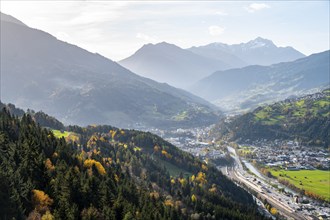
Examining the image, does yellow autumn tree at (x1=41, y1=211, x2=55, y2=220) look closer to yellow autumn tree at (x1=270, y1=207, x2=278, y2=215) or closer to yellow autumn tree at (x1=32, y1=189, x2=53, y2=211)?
yellow autumn tree at (x1=32, y1=189, x2=53, y2=211)

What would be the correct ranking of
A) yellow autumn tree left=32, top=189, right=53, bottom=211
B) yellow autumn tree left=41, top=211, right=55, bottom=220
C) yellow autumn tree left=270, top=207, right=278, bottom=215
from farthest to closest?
yellow autumn tree left=270, top=207, right=278, bottom=215 < yellow autumn tree left=32, top=189, right=53, bottom=211 < yellow autumn tree left=41, top=211, right=55, bottom=220

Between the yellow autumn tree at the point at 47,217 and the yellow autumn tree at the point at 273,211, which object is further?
the yellow autumn tree at the point at 273,211

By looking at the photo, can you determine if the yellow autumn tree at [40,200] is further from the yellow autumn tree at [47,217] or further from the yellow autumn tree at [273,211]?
the yellow autumn tree at [273,211]

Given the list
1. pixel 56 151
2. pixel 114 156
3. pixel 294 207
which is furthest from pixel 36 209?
pixel 294 207

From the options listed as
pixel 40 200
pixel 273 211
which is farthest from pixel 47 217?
pixel 273 211

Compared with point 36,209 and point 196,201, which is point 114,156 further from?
point 36,209

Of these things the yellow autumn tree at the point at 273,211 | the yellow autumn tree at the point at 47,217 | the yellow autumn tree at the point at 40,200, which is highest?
the yellow autumn tree at the point at 40,200

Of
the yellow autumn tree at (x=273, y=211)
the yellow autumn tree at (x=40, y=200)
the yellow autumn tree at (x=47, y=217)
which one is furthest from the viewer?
the yellow autumn tree at (x=273, y=211)

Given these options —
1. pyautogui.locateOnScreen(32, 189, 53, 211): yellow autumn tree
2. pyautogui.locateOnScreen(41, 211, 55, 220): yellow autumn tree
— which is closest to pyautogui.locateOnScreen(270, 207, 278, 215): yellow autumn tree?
pyautogui.locateOnScreen(32, 189, 53, 211): yellow autumn tree

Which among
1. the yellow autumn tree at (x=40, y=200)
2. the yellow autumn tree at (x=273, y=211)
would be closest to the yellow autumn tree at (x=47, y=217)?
the yellow autumn tree at (x=40, y=200)

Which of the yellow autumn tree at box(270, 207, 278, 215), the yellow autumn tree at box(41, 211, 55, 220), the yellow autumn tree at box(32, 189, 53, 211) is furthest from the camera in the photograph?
the yellow autumn tree at box(270, 207, 278, 215)

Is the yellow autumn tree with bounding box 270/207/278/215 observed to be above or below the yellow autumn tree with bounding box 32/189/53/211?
below

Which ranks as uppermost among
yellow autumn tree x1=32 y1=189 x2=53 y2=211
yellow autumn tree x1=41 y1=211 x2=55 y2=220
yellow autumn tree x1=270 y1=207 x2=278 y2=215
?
yellow autumn tree x1=32 y1=189 x2=53 y2=211
